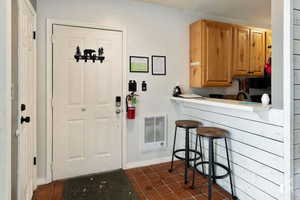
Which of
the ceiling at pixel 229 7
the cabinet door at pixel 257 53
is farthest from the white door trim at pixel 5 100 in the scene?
the cabinet door at pixel 257 53

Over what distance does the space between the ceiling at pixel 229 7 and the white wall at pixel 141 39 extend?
0.12 meters

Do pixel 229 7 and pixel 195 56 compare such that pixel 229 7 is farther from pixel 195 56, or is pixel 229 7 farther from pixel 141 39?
pixel 141 39

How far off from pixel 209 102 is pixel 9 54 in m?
2.07

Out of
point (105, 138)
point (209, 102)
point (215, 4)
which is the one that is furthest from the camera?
point (215, 4)

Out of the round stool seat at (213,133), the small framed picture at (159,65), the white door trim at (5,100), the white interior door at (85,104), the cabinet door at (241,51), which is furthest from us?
the cabinet door at (241,51)

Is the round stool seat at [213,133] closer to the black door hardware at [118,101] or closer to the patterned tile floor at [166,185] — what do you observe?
the patterned tile floor at [166,185]

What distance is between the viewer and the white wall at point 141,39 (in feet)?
7.99

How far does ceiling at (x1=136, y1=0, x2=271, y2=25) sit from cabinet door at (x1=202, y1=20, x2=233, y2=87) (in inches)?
10.9

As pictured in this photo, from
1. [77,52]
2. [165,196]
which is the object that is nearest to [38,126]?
[77,52]

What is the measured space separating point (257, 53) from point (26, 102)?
12.4 ft

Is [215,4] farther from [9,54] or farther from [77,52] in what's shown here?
[9,54]

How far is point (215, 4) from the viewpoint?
2.96 meters

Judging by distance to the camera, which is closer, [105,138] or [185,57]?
[105,138]

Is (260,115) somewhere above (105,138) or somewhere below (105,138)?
above
